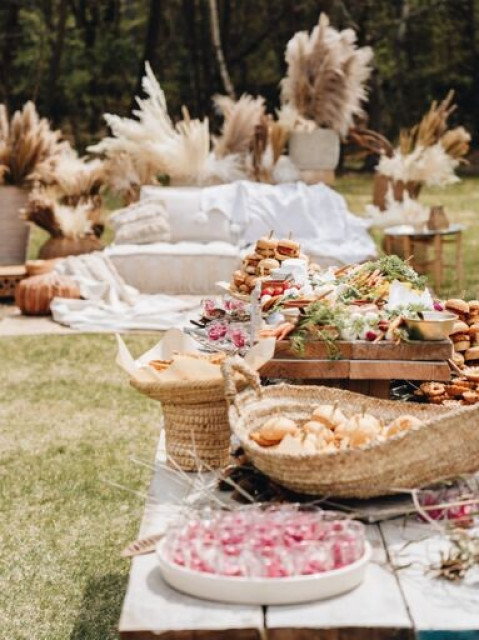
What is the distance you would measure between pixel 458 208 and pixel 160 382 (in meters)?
13.4

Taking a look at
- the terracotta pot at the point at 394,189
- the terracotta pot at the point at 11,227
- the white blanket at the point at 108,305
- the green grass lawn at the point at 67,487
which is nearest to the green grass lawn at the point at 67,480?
the green grass lawn at the point at 67,487

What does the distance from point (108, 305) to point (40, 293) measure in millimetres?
547

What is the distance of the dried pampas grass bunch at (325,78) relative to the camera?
11062mm

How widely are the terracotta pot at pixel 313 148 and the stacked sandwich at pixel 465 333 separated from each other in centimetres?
717

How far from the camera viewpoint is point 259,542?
7.79 feet

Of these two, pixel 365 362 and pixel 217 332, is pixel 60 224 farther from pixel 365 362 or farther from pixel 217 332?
pixel 365 362

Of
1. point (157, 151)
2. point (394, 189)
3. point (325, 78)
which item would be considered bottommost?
point (394, 189)

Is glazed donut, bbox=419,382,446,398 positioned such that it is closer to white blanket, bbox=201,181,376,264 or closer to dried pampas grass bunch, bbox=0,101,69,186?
white blanket, bbox=201,181,376,264

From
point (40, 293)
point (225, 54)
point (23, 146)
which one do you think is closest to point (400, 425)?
point (40, 293)

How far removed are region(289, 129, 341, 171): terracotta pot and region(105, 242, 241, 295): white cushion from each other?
1814mm

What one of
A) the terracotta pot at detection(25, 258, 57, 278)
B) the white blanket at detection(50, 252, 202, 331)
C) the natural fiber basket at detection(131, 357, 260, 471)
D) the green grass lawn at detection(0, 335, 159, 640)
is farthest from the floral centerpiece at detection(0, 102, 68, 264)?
the natural fiber basket at detection(131, 357, 260, 471)

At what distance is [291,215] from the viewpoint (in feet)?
34.1

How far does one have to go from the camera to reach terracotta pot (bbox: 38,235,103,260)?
402 inches

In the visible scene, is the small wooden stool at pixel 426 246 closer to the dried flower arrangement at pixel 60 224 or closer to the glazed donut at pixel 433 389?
the dried flower arrangement at pixel 60 224
